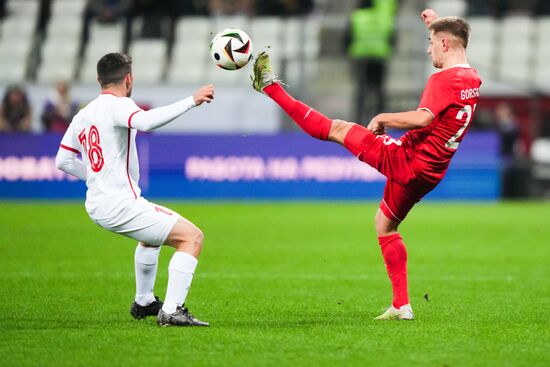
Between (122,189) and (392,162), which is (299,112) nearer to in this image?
(392,162)

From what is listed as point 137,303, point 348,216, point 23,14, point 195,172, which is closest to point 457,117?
point 137,303

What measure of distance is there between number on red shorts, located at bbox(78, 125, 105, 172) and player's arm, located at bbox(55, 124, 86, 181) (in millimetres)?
204

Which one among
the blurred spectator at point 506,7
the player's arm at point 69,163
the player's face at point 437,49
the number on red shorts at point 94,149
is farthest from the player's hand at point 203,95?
the blurred spectator at point 506,7

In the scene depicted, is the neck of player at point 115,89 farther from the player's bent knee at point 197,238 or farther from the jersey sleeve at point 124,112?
the player's bent knee at point 197,238

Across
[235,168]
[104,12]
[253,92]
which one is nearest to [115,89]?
[235,168]

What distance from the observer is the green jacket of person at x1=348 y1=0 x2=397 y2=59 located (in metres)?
23.7

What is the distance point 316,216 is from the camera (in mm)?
18578

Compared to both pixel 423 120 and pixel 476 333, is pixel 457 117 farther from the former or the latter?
pixel 476 333

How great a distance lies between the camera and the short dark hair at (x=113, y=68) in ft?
23.6

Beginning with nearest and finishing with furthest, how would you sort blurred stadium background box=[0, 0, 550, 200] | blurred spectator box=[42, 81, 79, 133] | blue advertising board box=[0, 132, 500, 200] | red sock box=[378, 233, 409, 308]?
1. red sock box=[378, 233, 409, 308]
2. blue advertising board box=[0, 132, 500, 200]
3. blurred stadium background box=[0, 0, 550, 200]
4. blurred spectator box=[42, 81, 79, 133]

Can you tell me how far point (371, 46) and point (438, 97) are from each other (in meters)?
16.6

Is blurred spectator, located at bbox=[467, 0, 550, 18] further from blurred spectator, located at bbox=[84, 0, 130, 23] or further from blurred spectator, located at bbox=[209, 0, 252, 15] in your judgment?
blurred spectator, located at bbox=[84, 0, 130, 23]

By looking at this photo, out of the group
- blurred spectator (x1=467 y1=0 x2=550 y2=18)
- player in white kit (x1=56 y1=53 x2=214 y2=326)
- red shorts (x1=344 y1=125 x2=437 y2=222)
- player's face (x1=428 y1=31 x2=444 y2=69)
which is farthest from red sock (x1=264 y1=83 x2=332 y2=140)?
blurred spectator (x1=467 y1=0 x2=550 y2=18)

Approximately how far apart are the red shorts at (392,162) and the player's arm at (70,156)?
192 cm
